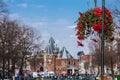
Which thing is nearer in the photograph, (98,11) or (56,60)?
(98,11)

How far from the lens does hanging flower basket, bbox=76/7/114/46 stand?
21.0 m

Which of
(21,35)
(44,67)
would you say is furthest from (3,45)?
(44,67)

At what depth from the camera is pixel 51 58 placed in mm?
186125

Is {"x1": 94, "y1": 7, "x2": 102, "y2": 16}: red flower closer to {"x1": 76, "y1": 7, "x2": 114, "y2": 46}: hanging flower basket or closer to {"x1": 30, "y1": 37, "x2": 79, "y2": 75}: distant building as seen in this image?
{"x1": 76, "y1": 7, "x2": 114, "y2": 46}: hanging flower basket

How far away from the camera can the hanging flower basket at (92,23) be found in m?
21.0

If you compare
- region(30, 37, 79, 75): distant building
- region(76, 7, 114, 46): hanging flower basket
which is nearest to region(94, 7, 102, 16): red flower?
region(76, 7, 114, 46): hanging flower basket

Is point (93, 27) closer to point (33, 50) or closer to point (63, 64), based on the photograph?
point (33, 50)

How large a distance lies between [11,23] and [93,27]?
55020 mm

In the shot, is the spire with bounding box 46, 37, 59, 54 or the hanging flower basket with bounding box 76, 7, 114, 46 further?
the spire with bounding box 46, 37, 59, 54

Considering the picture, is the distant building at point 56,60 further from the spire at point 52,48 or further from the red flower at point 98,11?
the red flower at point 98,11

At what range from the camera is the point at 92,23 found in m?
21.2

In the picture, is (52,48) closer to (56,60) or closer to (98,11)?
(56,60)

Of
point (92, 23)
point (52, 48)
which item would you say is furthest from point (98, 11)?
point (52, 48)

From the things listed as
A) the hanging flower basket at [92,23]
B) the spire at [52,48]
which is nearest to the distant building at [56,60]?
the spire at [52,48]
